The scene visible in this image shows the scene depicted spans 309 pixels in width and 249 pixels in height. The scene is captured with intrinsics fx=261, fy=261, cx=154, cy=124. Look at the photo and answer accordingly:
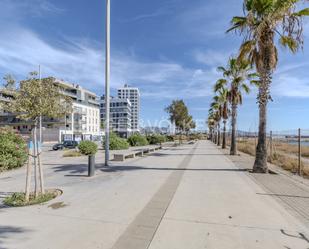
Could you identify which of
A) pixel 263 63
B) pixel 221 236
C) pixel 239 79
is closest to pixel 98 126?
pixel 239 79

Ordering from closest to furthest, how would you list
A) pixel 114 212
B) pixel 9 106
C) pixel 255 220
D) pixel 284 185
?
pixel 255 220 → pixel 114 212 → pixel 9 106 → pixel 284 185

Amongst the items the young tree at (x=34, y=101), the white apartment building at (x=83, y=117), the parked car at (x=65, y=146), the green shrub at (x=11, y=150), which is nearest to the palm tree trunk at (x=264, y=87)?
the young tree at (x=34, y=101)

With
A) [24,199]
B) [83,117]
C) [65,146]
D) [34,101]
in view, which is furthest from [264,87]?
[83,117]

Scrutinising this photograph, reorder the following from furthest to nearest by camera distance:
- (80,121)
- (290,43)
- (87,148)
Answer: (80,121) < (87,148) < (290,43)

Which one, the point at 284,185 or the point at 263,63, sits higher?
the point at 263,63

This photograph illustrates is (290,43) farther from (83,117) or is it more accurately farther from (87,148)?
(83,117)

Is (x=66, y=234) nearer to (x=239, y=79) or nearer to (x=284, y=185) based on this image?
(x=284, y=185)

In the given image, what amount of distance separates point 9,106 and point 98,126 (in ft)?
298

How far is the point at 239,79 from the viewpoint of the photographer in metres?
22.0

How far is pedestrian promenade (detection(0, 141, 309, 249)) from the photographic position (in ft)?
13.7

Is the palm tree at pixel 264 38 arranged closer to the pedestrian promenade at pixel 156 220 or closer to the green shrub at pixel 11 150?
the pedestrian promenade at pixel 156 220

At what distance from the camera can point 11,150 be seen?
524 inches

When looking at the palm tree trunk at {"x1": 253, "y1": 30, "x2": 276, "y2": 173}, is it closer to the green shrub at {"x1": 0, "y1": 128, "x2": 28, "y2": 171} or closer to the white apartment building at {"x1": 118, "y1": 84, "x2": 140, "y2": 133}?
the green shrub at {"x1": 0, "y1": 128, "x2": 28, "y2": 171}

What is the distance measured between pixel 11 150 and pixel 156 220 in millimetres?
10967
